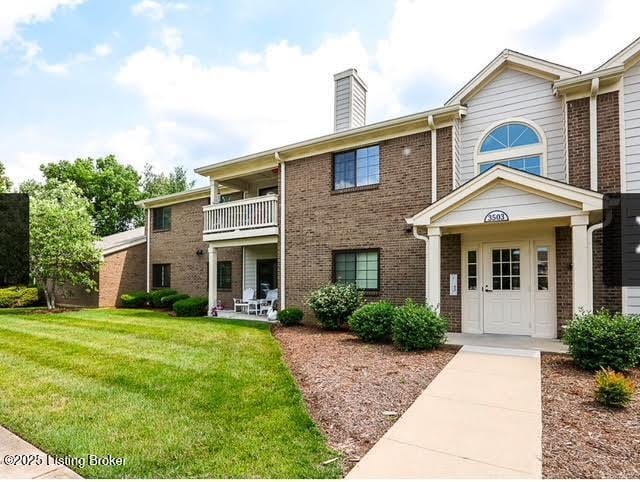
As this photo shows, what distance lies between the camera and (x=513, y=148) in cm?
965

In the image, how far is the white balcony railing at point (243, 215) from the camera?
1366cm

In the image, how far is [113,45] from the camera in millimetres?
11289

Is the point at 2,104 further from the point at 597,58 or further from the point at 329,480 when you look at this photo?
the point at 597,58

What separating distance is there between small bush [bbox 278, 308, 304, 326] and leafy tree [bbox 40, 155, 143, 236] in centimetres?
→ 3100

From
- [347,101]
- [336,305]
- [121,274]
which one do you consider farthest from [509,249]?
[121,274]

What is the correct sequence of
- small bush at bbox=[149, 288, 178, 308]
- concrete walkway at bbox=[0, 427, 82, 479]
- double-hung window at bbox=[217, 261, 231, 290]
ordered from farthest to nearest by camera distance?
1. small bush at bbox=[149, 288, 178, 308]
2. double-hung window at bbox=[217, 261, 231, 290]
3. concrete walkway at bbox=[0, 427, 82, 479]

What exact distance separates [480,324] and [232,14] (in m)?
10.1

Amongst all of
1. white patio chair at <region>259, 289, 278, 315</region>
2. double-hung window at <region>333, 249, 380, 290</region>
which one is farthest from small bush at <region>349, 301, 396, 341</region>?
white patio chair at <region>259, 289, 278, 315</region>

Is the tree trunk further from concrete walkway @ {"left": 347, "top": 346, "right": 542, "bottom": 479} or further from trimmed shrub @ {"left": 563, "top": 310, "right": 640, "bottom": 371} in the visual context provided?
trimmed shrub @ {"left": 563, "top": 310, "right": 640, "bottom": 371}

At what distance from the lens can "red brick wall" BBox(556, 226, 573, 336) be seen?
869 cm

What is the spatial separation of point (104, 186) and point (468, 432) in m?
41.1

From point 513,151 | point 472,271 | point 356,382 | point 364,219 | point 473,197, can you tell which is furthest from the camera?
point 364,219

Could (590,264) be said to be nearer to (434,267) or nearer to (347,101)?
(434,267)

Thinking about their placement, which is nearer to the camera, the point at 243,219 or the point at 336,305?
the point at 336,305
